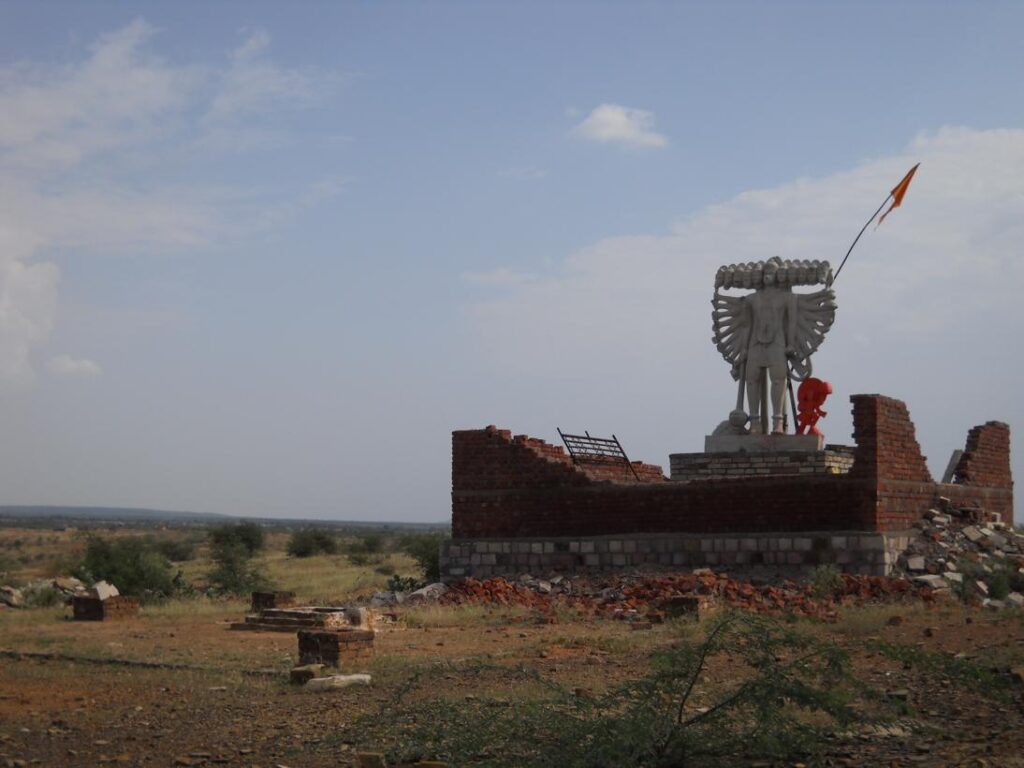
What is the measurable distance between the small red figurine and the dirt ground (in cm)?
650

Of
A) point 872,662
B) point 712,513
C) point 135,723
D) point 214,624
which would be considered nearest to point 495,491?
point 712,513

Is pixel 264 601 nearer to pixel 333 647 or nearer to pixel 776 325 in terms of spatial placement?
pixel 333 647

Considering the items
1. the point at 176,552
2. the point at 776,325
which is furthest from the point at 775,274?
the point at 176,552

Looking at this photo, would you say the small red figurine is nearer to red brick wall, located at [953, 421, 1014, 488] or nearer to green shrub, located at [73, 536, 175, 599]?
red brick wall, located at [953, 421, 1014, 488]

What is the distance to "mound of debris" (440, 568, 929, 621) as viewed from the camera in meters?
16.0

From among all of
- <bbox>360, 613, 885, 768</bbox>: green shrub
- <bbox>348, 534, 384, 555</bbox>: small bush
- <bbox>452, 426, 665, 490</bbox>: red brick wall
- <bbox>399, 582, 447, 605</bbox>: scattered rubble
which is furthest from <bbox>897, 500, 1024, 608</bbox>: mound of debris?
<bbox>348, 534, 384, 555</bbox>: small bush

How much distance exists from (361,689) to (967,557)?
11.5m

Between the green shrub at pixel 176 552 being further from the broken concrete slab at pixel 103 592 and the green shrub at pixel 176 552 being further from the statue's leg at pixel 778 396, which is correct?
the statue's leg at pixel 778 396

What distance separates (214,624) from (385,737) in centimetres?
1013

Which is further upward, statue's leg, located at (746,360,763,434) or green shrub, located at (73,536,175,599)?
statue's leg, located at (746,360,763,434)

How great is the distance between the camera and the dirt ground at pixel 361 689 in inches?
335

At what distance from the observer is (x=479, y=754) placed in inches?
316

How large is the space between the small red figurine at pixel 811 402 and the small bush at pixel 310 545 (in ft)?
100

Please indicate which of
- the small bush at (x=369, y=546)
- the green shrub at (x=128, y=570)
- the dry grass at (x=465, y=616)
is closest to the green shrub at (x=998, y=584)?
the dry grass at (x=465, y=616)
